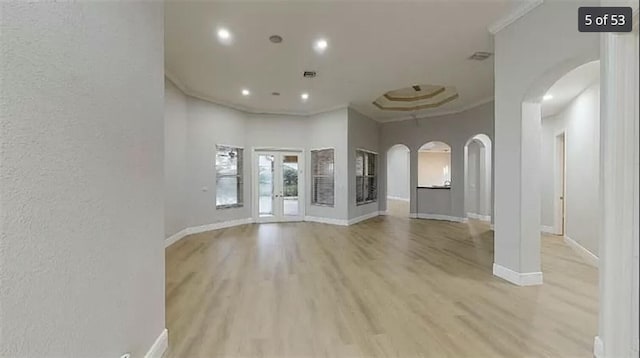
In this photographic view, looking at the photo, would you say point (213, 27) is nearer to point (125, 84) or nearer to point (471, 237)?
point (125, 84)

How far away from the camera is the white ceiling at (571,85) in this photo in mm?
4547

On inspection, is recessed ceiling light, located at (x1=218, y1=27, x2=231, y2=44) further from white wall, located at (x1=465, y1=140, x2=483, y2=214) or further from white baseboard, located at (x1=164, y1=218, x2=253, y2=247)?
white wall, located at (x1=465, y1=140, x2=483, y2=214)

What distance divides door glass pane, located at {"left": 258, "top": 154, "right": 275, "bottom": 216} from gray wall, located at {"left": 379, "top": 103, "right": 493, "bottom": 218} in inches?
154

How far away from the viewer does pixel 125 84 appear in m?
1.77

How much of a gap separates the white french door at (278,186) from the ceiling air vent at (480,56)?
536 cm

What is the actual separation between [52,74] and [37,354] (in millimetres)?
1040

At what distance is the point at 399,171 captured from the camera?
18.1m

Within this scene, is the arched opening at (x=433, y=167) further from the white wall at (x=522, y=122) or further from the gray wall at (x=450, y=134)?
the white wall at (x=522, y=122)

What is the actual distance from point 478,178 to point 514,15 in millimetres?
7433

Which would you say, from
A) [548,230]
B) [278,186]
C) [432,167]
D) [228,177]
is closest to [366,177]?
[278,186]

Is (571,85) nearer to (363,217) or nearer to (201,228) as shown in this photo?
(363,217)

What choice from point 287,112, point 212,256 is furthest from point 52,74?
point 287,112

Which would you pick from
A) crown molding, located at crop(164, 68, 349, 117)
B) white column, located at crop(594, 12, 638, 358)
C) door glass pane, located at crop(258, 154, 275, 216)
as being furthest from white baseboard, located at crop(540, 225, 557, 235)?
door glass pane, located at crop(258, 154, 275, 216)

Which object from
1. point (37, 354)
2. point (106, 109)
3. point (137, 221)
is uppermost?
point (106, 109)
